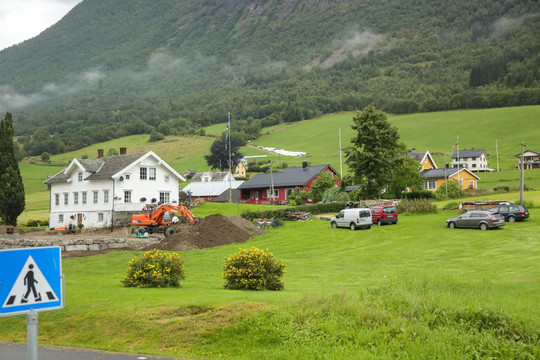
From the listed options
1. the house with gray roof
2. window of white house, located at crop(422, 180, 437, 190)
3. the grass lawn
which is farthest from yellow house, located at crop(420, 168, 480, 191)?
the grass lawn

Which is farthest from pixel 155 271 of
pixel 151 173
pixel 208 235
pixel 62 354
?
pixel 151 173

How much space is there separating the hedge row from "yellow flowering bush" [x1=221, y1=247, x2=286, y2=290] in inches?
1341

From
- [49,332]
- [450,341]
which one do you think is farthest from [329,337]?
[49,332]

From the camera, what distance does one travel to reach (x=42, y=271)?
20.3ft

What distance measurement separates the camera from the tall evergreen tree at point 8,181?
5409 centimetres

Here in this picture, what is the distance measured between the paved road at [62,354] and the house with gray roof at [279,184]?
6784cm

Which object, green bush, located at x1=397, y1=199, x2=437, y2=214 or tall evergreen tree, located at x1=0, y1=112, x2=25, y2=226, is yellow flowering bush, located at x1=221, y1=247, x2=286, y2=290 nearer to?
green bush, located at x1=397, y1=199, x2=437, y2=214

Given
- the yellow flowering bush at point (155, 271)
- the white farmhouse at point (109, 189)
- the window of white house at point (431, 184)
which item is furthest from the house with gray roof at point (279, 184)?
the yellow flowering bush at point (155, 271)

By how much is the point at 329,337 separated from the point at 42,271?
22.7 feet

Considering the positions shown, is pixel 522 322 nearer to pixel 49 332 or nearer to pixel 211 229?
pixel 49 332

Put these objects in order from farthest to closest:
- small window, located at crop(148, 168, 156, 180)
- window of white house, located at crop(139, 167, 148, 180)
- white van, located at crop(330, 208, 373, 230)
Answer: small window, located at crop(148, 168, 156, 180) < window of white house, located at crop(139, 167, 148, 180) < white van, located at crop(330, 208, 373, 230)

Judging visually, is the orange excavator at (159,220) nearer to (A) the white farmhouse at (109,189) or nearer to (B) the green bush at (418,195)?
(A) the white farmhouse at (109,189)

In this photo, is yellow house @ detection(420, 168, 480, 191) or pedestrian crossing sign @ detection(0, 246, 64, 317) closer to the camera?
pedestrian crossing sign @ detection(0, 246, 64, 317)

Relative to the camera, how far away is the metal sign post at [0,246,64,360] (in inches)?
237
